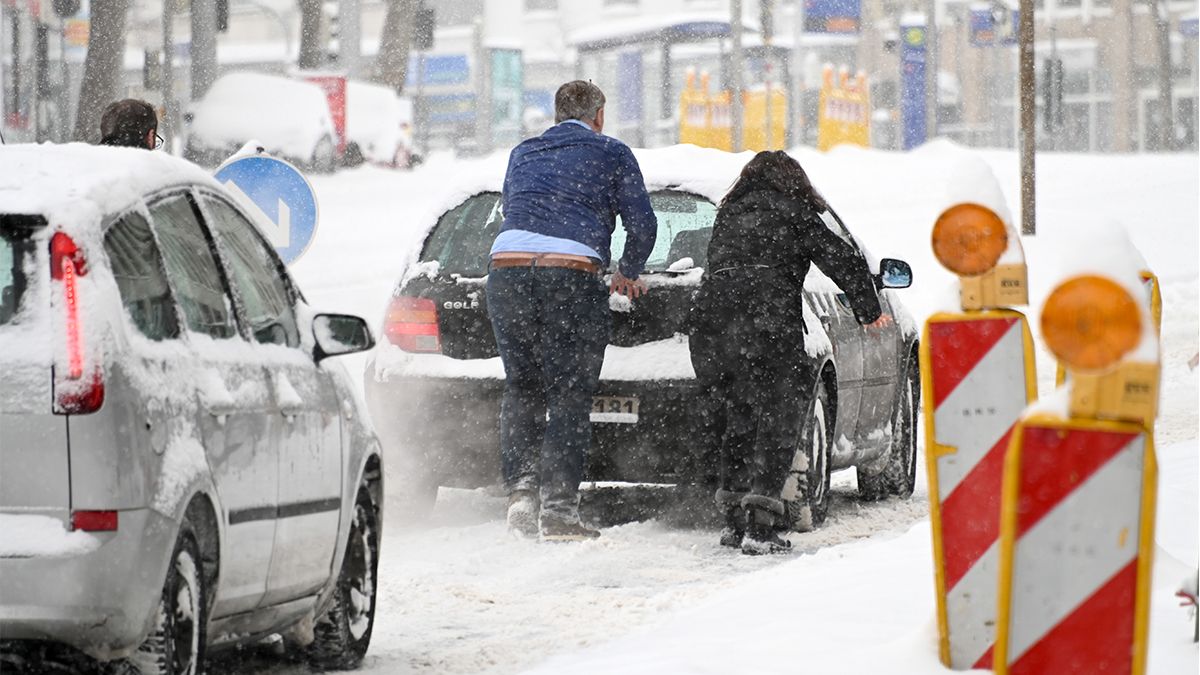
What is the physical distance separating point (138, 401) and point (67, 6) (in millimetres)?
21763

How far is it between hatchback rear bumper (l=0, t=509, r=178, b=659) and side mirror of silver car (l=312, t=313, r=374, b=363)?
1.48m

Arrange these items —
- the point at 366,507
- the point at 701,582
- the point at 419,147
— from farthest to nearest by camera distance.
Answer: the point at 419,147 < the point at 701,582 < the point at 366,507

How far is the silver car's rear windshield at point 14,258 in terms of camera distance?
15.7 feet

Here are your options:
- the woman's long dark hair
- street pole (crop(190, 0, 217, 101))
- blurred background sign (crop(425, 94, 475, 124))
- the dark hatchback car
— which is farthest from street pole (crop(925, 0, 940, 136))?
the woman's long dark hair

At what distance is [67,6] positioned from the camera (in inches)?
1003

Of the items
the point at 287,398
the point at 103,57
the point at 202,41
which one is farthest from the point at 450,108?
the point at 287,398

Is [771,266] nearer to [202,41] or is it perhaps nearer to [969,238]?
[969,238]

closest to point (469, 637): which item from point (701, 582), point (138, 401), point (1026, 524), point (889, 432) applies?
point (701, 582)

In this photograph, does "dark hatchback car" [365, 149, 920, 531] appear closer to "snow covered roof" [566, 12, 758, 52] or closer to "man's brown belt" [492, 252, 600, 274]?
"man's brown belt" [492, 252, 600, 274]

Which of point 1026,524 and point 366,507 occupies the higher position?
point 1026,524

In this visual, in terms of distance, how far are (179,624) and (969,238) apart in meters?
2.01

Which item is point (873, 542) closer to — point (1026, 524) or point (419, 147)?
point (1026, 524)

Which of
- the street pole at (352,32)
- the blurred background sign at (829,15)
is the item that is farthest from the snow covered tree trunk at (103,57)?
the blurred background sign at (829,15)

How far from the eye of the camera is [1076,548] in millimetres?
3574
